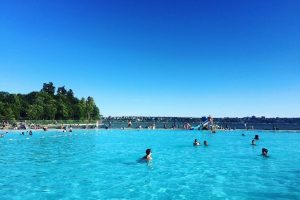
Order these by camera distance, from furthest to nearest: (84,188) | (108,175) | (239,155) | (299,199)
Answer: (239,155) → (108,175) → (84,188) → (299,199)

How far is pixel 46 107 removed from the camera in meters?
117

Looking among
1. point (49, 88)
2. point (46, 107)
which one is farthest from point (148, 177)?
point (49, 88)

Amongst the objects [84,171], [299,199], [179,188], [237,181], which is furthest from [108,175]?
[299,199]

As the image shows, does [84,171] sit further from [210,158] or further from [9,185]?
[210,158]

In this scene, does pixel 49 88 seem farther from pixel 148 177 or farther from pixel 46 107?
pixel 148 177

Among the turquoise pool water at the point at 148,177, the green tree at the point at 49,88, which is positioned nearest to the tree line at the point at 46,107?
the green tree at the point at 49,88

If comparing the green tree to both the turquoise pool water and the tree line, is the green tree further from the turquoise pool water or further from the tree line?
the turquoise pool water

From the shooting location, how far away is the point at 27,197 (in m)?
17.3

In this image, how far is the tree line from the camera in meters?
110

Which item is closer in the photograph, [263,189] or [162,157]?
[263,189]

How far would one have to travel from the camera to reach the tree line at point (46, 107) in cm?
11031

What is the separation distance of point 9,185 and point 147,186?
26.4 ft

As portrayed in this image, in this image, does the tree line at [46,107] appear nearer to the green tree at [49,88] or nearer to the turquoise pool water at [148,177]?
the green tree at [49,88]

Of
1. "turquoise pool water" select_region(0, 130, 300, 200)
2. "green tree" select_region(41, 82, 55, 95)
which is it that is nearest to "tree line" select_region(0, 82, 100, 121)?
"green tree" select_region(41, 82, 55, 95)
